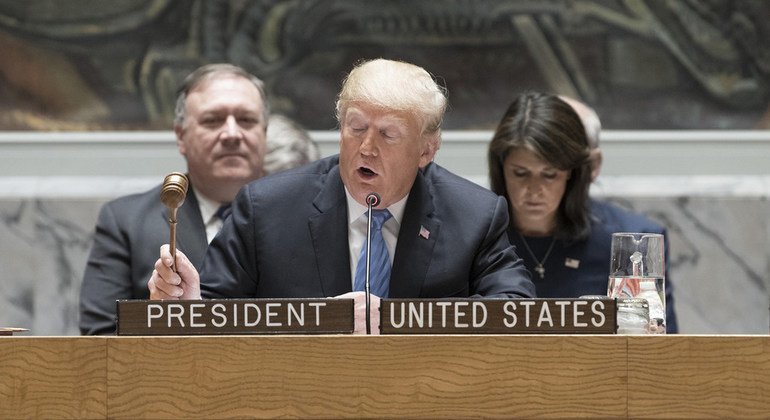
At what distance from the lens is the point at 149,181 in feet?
20.9

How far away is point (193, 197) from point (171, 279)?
1720 mm

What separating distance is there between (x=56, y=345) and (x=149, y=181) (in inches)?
144

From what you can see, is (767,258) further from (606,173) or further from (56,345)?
(56,345)

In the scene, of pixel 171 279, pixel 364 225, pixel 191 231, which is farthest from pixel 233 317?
pixel 191 231

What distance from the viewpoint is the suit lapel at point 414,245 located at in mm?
3895

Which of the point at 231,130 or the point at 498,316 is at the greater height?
the point at 231,130

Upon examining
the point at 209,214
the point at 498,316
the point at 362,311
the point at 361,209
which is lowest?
the point at 498,316

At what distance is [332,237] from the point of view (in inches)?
155

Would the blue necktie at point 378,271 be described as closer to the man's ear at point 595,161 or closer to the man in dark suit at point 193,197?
the man in dark suit at point 193,197

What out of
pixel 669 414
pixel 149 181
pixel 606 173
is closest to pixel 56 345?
pixel 669 414

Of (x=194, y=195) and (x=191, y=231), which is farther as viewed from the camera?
(x=194, y=195)

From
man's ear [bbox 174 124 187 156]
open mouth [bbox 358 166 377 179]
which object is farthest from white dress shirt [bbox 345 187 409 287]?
man's ear [bbox 174 124 187 156]

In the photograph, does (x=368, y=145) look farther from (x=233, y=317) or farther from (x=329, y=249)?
(x=233, y=317)

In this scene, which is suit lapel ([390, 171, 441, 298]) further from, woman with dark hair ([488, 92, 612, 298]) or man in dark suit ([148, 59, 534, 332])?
woman with dark hair ([488, 92, 612, 298])
